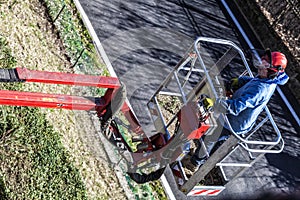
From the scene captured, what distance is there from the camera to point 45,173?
887cm

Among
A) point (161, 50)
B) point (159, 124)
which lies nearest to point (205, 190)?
point (159, 124)

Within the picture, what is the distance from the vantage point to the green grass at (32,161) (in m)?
8.63

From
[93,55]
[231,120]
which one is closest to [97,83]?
[231,120]

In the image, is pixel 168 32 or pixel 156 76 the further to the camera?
pixel 168 32

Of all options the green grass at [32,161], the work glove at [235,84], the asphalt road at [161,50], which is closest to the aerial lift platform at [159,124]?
the work glove at [235,84]

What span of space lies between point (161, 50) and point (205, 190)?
401 centimetres

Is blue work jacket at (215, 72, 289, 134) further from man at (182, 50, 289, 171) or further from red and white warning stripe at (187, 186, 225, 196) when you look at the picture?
red and white warning stripe at (187, 186, 225, 196)

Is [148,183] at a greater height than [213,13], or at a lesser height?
lesser

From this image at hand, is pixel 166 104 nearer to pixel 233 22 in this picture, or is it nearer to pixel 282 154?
pixel 282 154

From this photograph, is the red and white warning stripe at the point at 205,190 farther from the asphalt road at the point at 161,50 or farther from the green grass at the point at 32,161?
the green grass at the point at 32,161

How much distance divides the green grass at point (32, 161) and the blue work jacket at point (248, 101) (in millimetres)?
2670

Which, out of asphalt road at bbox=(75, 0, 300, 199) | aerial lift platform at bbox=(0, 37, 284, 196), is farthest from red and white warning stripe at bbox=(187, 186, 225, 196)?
asphalt road at bbox=(75, 0, 300, 199)

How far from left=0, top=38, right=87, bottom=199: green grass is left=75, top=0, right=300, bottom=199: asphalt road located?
2.24 m

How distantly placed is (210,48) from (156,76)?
2.26 m
